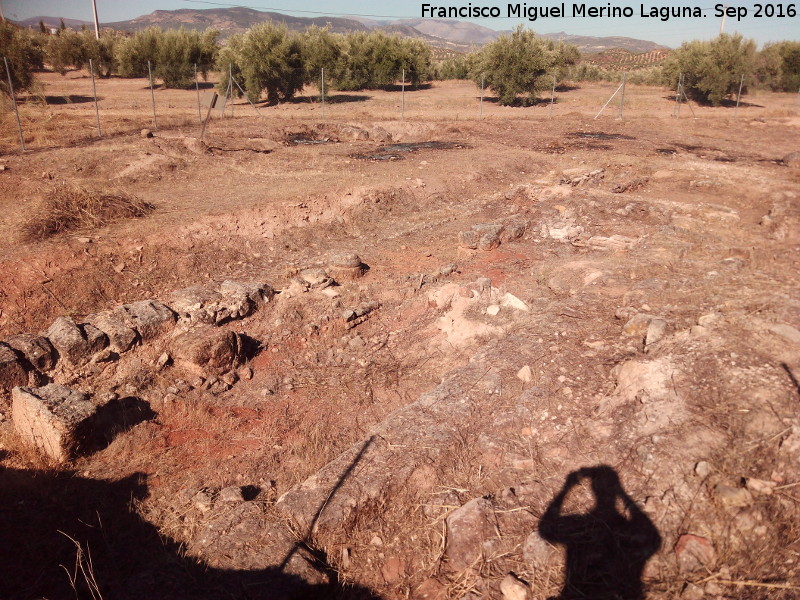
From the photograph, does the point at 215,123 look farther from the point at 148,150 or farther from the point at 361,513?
the point at 361,513

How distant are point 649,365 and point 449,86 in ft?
118

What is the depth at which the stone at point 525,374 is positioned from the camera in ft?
16.6

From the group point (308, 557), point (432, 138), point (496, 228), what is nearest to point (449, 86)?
point (432, 138)

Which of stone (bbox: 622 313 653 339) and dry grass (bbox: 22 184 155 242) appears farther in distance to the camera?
dry grass (bbox: 22 184 155 242)

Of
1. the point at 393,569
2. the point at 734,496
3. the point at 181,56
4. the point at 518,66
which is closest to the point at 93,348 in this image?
the point at 393,569

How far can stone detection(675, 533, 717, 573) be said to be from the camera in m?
3.10

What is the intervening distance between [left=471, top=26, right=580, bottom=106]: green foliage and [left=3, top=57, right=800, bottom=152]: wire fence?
0.67 meters

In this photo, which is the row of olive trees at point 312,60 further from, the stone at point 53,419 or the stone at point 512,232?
the stone at point 53,419

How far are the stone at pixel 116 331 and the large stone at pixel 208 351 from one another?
49 centimetres

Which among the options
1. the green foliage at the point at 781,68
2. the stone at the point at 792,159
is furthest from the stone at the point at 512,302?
the green foliage at the point at 781,68

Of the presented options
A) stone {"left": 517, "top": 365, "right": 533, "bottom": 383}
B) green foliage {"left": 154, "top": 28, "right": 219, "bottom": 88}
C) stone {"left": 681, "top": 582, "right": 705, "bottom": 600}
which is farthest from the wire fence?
stone {"left": 681, "top": 582, "right": 705, "bottom": 600}

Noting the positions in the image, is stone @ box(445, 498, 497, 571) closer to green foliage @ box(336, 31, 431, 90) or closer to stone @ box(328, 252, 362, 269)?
stone @ box(328, 252, 362, 269)

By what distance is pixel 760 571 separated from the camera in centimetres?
297

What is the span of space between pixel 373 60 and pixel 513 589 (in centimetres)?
3343
